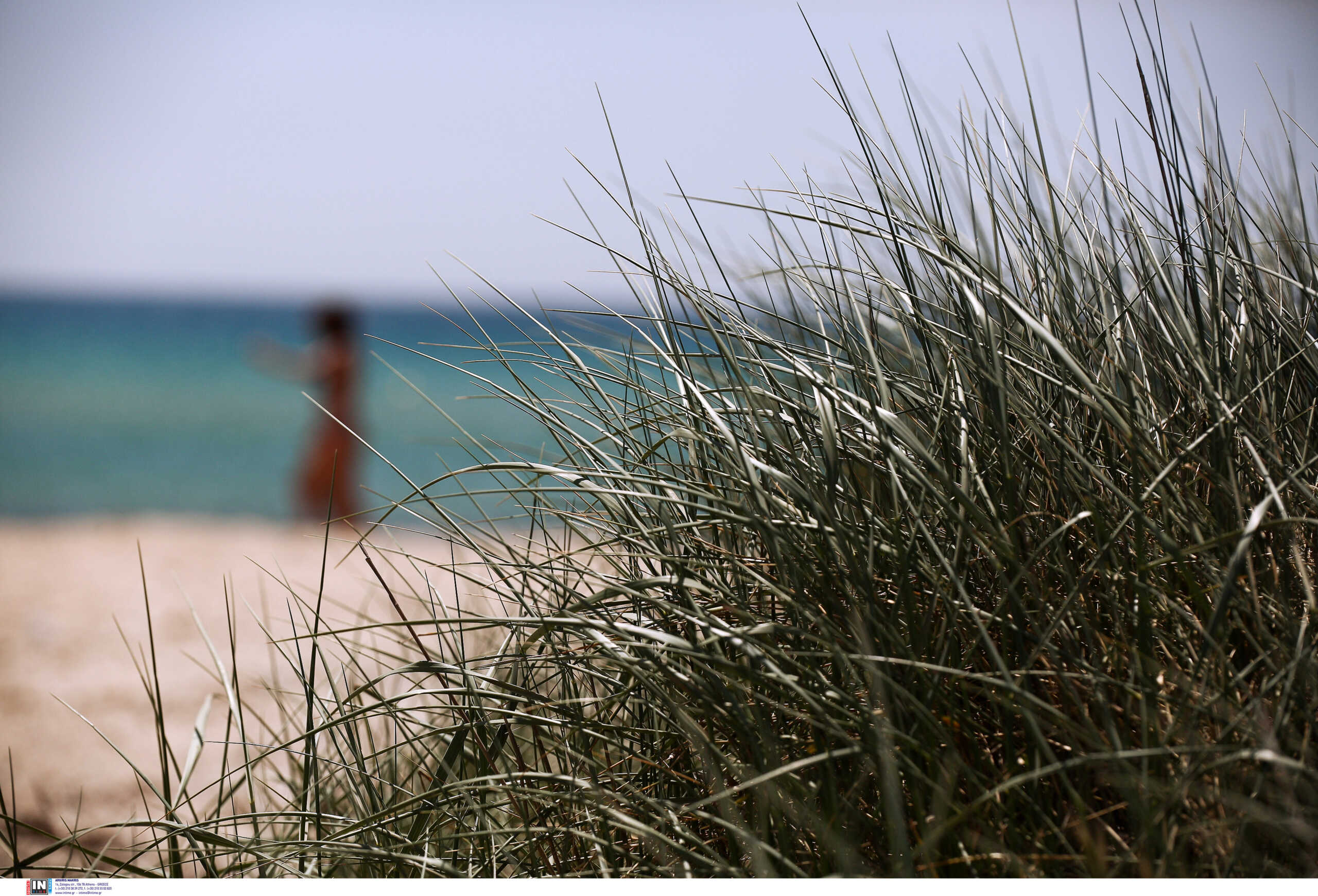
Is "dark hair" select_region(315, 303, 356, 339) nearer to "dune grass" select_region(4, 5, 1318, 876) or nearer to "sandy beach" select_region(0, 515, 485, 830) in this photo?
"sandy beach" select_region(0, 515, 485, 830)

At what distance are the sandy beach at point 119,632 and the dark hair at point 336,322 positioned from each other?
1.72 meters

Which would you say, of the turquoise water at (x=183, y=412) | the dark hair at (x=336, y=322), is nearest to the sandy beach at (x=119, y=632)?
the turquoise water at (x=183, y=412)

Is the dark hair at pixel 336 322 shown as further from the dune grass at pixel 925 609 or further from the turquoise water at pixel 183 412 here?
the dune grass at pixel 925 609

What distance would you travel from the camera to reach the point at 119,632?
2.27 m

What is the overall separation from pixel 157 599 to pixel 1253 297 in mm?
5234

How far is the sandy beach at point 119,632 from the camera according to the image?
7.11 feet

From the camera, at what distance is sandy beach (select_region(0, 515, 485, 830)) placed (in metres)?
2.17

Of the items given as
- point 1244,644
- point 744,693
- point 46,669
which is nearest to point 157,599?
point 46,669

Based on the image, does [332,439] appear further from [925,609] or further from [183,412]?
[183,412]

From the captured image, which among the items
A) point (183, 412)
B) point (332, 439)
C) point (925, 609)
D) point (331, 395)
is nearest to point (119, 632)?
point (925, 609)

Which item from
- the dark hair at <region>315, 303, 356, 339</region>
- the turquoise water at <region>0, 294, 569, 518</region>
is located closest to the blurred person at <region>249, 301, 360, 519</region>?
the dark hair at <region>315, 303, 356, 339</region>

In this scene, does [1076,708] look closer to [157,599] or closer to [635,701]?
[635,701]

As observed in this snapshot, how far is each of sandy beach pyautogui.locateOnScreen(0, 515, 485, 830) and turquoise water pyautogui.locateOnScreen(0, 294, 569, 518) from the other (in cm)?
92

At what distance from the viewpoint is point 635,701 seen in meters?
0.84
